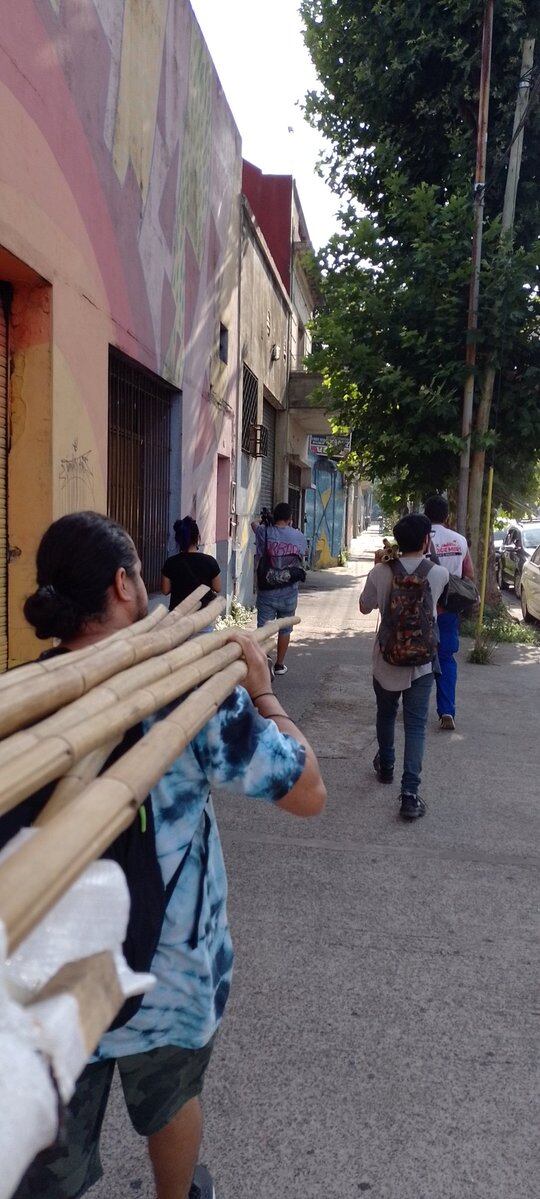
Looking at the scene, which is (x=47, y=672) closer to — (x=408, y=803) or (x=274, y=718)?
(x=274, y=718)

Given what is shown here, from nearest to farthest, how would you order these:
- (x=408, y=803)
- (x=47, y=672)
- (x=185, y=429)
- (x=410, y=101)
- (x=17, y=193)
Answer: (x=47, y=672) < (x=17, y=193) < (x=408, y=803) < (x=185, y=429) < (x=410, y=101)

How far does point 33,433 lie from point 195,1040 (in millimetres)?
3945

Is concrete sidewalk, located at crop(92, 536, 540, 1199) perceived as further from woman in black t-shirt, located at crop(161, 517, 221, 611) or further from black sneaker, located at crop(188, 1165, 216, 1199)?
woman in black t-shirt, located at crop(161, 517, 221, 611)

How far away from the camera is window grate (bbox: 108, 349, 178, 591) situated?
6965mm

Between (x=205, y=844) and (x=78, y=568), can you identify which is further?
(x=205, y=844)

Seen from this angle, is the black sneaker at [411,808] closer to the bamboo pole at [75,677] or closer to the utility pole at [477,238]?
the bamboo pole at [75,677]

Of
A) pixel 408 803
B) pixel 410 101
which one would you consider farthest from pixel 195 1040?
pixel 410 101

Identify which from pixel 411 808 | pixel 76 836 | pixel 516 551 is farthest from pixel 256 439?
pixel 76 836

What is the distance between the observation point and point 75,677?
122 centimetres

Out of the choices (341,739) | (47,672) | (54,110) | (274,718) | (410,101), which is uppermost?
(410,101)

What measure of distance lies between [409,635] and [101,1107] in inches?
136

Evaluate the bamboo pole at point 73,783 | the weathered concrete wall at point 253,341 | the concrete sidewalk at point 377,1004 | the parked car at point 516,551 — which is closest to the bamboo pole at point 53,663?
the bamboo pole at point 73,783

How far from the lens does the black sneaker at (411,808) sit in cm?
480

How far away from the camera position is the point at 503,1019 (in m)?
2.92
